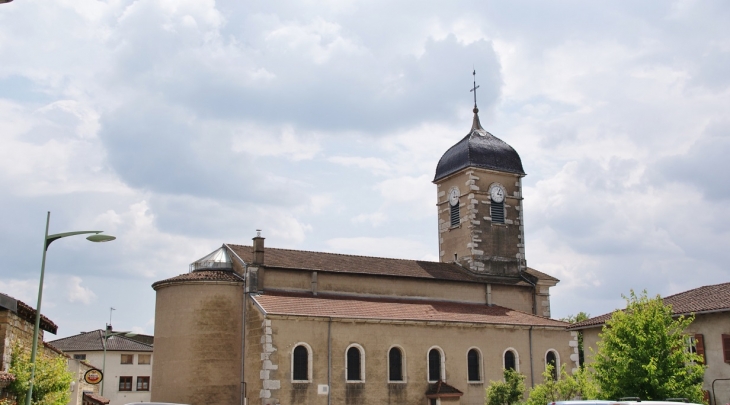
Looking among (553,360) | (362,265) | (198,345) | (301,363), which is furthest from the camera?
(362,265)

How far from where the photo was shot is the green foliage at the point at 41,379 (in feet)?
66.7

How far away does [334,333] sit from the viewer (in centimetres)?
3428

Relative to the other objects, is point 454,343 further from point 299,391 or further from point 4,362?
point 4,362

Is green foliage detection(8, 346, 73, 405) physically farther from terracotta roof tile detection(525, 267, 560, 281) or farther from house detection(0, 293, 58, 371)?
terracotta roof tile detection(525, 267, 560, 281)

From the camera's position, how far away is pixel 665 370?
71.5ft

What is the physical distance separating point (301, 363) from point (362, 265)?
873 centimetres

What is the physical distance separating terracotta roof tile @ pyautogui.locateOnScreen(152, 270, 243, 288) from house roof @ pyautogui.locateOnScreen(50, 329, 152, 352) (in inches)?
1096

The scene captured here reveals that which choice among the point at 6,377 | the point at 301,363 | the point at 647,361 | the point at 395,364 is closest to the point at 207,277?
the point at 301,363

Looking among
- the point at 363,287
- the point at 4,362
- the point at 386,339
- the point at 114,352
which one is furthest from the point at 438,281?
the point at 114,352

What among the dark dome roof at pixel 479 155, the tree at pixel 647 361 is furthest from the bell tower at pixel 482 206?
the tree at pixel 647 361

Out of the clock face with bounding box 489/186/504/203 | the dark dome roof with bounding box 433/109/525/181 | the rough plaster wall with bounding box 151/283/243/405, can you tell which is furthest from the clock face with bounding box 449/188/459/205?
the rough plaster wall with bounding box 151/283/243/405

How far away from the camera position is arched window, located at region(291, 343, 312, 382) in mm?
33219

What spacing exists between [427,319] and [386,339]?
94.3 inches

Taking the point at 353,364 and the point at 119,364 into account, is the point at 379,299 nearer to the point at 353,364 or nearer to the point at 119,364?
the point at 353,364
